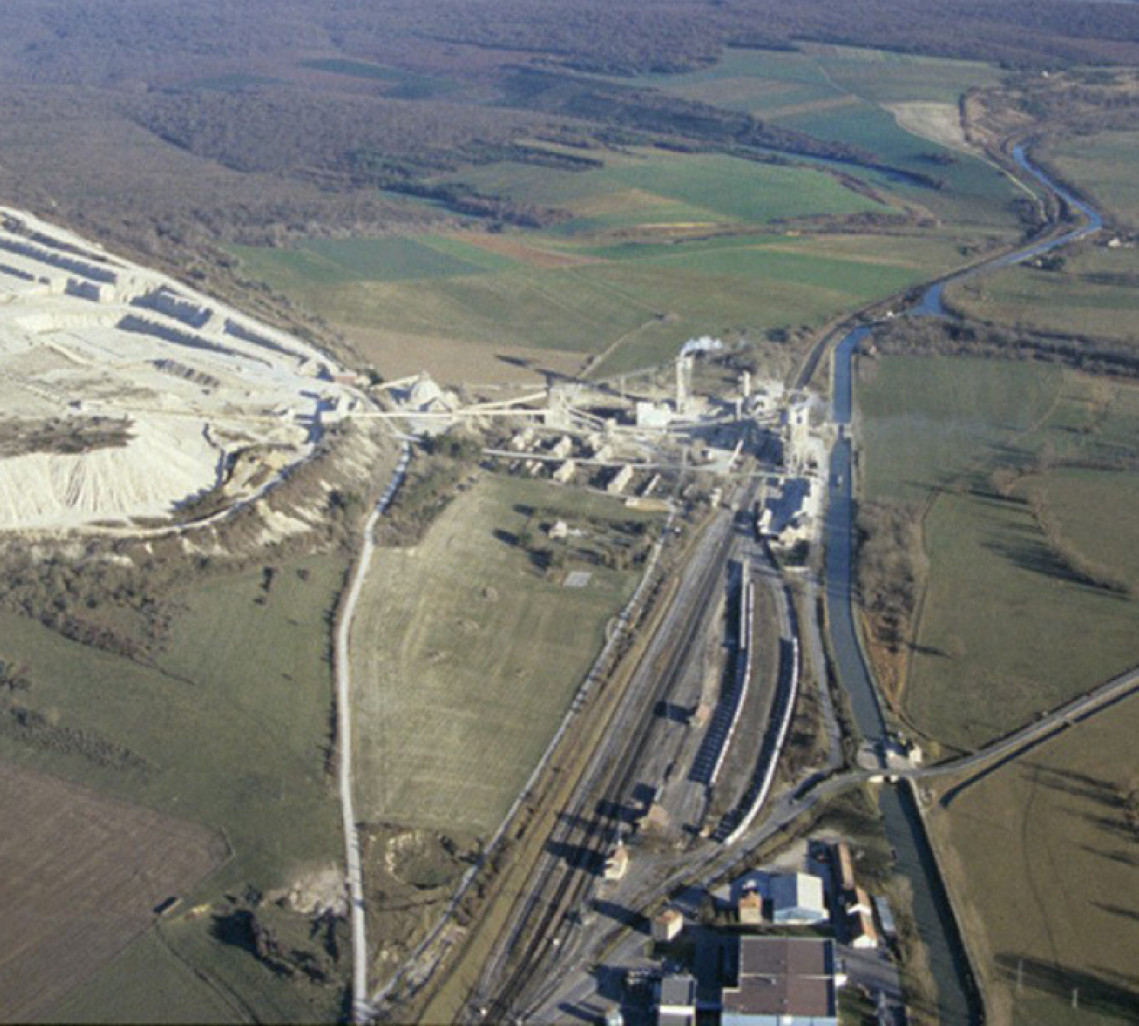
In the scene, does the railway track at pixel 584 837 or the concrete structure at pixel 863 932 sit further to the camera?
the concrete structure at pixel 863 932

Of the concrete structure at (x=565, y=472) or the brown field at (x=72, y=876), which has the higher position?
the concrete structure at (x=565, y=472)

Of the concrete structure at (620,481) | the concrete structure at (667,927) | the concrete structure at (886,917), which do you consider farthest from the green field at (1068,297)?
the concrete structure at (667,927)

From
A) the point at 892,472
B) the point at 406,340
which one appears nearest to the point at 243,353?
the point at 406,340

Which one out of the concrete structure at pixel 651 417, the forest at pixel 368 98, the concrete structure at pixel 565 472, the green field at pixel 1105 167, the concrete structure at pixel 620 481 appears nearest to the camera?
the concrete structure at pixel 620 481

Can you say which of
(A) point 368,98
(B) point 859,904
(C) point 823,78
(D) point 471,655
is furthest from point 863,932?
(A) point 368,98

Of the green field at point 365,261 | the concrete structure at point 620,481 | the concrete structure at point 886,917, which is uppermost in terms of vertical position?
the green field at point 365,261

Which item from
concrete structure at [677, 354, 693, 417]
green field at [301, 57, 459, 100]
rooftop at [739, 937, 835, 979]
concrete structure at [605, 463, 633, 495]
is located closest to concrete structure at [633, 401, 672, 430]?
concrete structure at [677, 354, 693, 417]

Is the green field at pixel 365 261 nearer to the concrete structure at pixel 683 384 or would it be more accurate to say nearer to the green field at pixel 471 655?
the concrete structure at pixel 683 384
